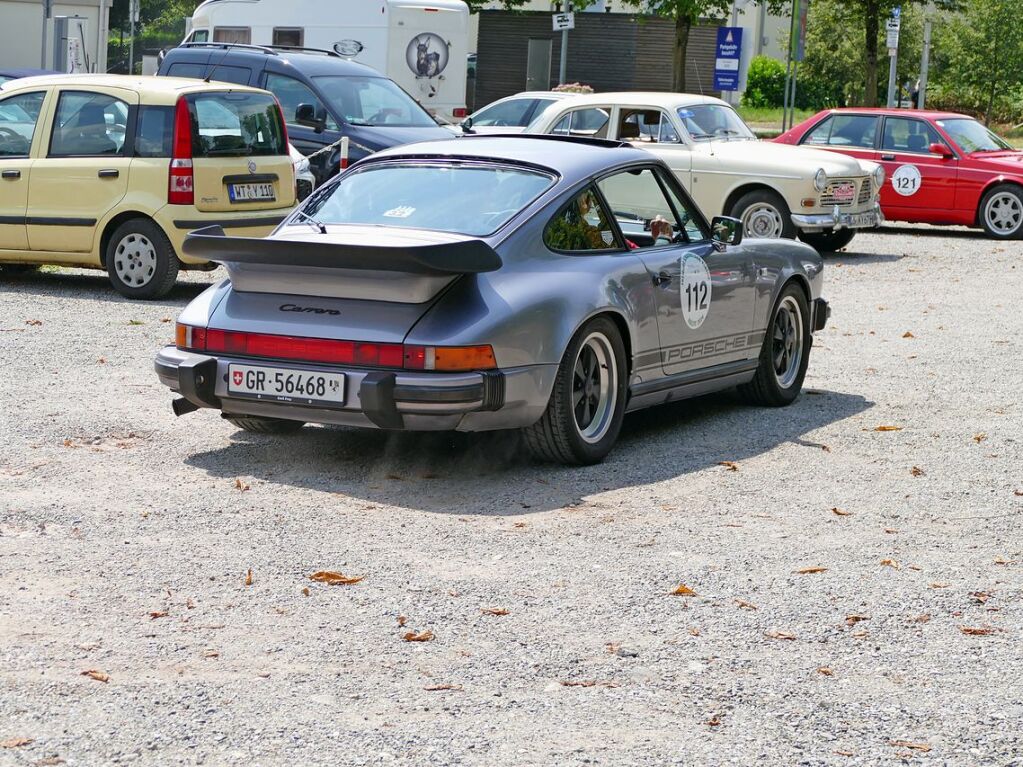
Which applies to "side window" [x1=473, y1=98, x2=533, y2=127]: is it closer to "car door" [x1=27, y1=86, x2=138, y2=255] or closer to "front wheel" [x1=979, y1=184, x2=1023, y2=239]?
"front wheel" [x1=979, y1=184, x2=1023, y2=239]

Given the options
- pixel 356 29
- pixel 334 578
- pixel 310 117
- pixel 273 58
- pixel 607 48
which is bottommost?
pixel 334 578

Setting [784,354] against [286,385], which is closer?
[286,385]

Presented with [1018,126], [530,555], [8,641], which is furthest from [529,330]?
[1018,126]

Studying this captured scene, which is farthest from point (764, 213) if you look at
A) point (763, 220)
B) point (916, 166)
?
point (916, 166)

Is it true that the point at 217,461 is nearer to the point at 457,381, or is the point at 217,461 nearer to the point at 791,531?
the point at 457,381

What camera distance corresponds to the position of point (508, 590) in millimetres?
5430

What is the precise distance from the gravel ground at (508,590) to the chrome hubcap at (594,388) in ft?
0.96

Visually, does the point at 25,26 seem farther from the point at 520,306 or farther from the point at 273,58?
the point at 520,306

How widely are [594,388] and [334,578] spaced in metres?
2.30

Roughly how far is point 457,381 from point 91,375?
3.62 m

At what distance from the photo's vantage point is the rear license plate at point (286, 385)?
6.79m

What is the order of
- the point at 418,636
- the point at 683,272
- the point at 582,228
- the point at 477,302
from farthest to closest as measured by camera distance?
1. the point at 683,272
2. the point at 582,228
3. the point at 477,302
4. the point at 418,636

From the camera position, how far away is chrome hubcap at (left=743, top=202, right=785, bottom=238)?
17.9 meters

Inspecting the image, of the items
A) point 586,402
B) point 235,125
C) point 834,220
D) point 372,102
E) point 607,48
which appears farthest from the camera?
point 607,48
